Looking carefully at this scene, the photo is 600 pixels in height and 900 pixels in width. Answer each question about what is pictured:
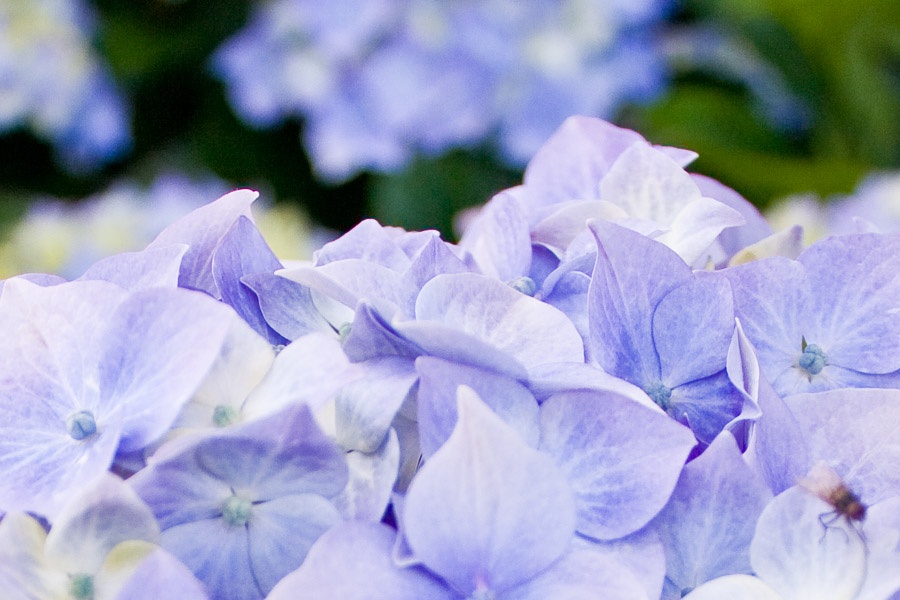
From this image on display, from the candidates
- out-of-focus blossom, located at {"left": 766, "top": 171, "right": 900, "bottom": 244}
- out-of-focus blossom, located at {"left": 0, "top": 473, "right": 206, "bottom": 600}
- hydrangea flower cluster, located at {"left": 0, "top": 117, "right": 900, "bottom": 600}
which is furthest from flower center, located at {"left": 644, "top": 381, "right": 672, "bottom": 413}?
out-of-focus blossom, located at {"left": 766, "top": 171, "right": 900, "bottom": 244}

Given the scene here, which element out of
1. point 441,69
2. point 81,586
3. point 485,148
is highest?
point 81,586

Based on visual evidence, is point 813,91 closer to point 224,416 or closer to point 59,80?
point 59,80

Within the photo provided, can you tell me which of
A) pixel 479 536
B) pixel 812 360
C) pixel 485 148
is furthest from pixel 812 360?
pixel 485 148

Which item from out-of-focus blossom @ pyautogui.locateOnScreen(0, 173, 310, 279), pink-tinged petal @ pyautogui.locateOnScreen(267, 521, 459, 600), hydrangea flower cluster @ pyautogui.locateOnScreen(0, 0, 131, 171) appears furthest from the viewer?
hydrangea flower cluster @ pyautogui.locateOnScreen(0, 0, 131, 171)

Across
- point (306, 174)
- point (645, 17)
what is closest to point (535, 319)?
point (645, 17)

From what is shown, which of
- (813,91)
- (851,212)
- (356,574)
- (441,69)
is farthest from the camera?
(813,91)

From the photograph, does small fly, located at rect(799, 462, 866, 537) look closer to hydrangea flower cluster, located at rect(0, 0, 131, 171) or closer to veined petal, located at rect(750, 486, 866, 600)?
veined petal, located at rect(750, 486, 866, 600)
